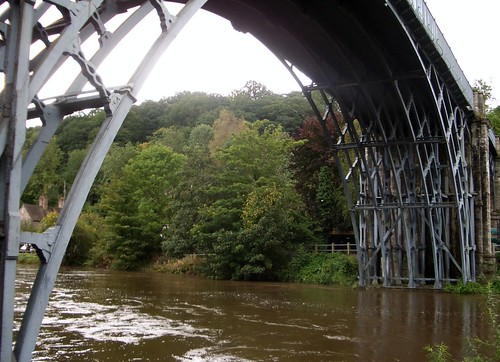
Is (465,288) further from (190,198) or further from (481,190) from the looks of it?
(190,198)

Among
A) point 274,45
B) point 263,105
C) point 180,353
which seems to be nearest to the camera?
point 180,353

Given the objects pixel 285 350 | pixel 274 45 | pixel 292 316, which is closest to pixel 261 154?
pixel 274 45

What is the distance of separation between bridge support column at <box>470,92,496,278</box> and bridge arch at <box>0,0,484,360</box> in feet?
1.38

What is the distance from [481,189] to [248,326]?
1750 cm

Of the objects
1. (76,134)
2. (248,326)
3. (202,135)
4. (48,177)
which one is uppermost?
(76,134)

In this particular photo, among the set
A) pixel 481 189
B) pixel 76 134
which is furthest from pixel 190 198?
pixel 76 134

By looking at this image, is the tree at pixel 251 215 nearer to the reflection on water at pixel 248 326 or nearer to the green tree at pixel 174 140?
the reflection on water at pixel 248 326

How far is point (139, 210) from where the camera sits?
43.4m

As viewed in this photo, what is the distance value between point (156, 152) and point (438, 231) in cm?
3032

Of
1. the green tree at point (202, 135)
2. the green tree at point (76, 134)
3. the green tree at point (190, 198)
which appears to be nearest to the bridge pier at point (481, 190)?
the green tree at point (190, 198)

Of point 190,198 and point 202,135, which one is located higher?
point 202,135

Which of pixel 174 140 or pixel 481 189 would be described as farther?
pixel 174 140

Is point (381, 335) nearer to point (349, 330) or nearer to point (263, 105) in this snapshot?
point (349, 330)

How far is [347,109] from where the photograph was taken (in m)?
21.6
